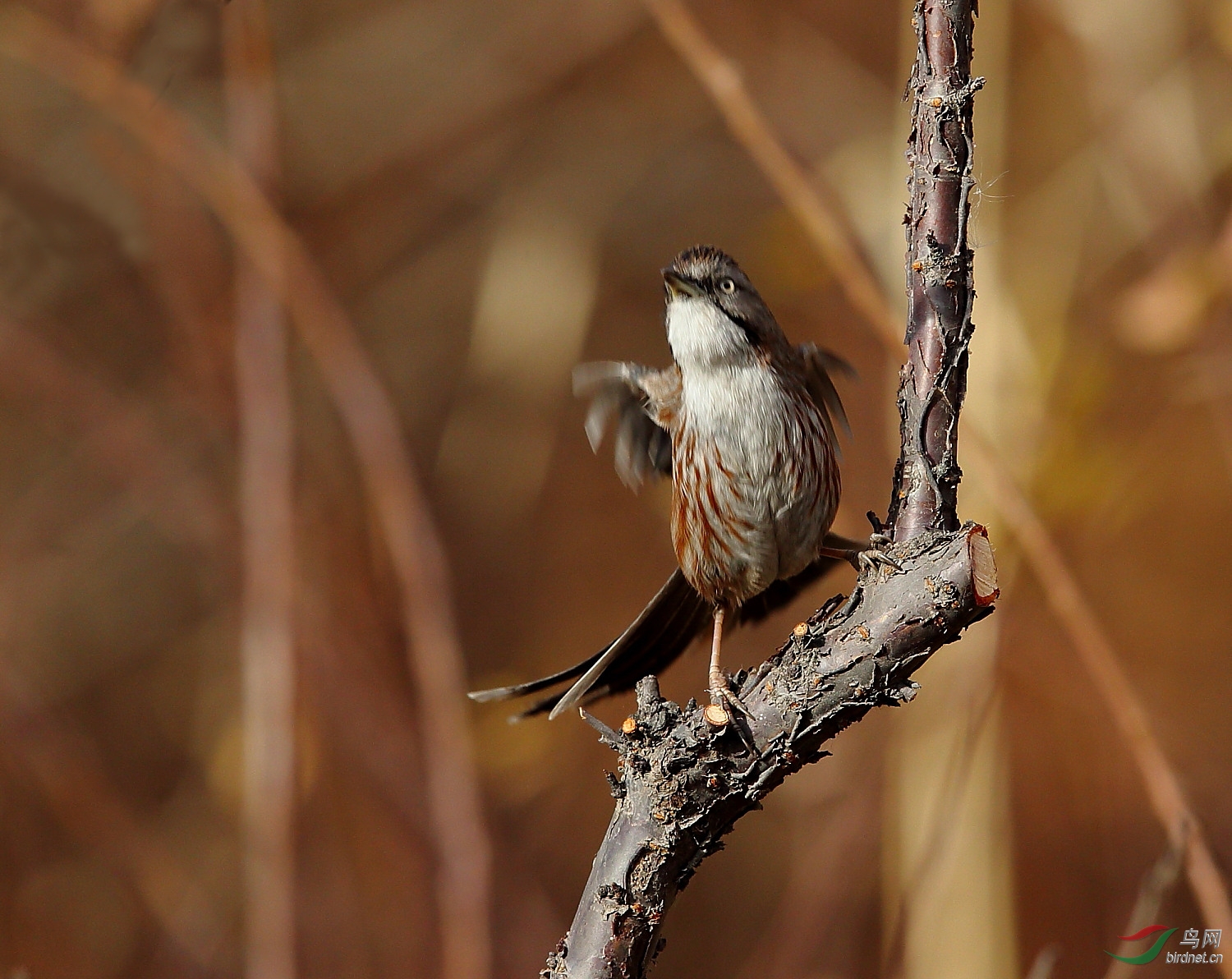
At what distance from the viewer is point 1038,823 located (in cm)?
301

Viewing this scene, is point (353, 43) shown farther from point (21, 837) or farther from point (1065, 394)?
point (21, 837)

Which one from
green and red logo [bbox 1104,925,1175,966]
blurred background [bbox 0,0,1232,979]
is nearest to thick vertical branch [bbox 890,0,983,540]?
green and red logo [bbox 1104,925,1175,966]

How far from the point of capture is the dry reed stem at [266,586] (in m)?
2.17

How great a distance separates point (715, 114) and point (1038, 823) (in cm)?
255

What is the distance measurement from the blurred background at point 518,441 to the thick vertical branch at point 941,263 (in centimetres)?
139

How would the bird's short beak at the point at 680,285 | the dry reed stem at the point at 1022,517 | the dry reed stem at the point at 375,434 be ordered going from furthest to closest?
the dry reed stem at the point at 375,434 → the dry reed stem at the point at 1022,517 → the bird's short beak at the point at 680,285

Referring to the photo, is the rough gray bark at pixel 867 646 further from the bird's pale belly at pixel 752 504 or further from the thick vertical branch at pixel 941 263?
the bird's pale belly at pixel 752 504

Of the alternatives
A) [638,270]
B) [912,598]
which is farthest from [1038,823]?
[912,598]

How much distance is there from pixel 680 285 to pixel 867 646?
751 millimetres

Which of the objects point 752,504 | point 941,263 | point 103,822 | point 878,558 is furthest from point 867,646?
point 103,822

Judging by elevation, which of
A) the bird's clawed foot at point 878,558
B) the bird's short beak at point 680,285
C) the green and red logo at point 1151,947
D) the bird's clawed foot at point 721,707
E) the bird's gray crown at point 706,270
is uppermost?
the bird's gray crown at point 706,270

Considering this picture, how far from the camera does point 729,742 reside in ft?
3.46

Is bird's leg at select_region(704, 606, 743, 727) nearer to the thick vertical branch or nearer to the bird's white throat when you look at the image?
the thick vertical branch

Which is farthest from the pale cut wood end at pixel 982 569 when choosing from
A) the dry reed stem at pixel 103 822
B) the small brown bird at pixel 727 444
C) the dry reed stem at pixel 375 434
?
the dry reed stem at pixel 103 822
